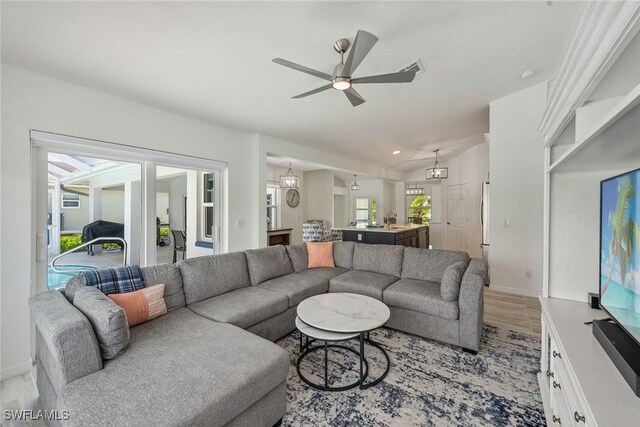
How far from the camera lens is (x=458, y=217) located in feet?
24.0

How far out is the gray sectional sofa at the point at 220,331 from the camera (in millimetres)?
1227

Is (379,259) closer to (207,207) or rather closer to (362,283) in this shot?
(362,283)

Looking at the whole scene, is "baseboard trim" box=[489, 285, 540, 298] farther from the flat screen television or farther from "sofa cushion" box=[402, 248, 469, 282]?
the flat screen television

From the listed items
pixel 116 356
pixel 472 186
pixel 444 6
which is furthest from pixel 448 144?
pixel 116 356

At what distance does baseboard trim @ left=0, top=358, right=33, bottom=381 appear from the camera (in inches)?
85.0

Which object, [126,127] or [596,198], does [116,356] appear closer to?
[126,127]

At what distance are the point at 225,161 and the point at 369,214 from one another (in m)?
6.31

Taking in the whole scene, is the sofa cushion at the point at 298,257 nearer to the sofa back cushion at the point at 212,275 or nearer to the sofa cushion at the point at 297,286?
the sofa cushion at the point at 297,286

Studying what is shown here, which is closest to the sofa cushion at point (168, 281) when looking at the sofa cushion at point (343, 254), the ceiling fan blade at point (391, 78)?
the sofa cushion at point (343, 254)

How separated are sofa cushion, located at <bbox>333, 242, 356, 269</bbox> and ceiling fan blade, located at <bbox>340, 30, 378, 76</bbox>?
96.1 inches

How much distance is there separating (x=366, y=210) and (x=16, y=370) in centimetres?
859

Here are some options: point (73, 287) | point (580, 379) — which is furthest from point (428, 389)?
point (73, 287)

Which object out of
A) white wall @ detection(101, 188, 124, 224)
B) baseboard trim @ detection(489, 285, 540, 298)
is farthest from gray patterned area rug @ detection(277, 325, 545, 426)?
white wall @ detection(101, 188, 124, 224)

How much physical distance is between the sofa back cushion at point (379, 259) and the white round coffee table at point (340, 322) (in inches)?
41.3
